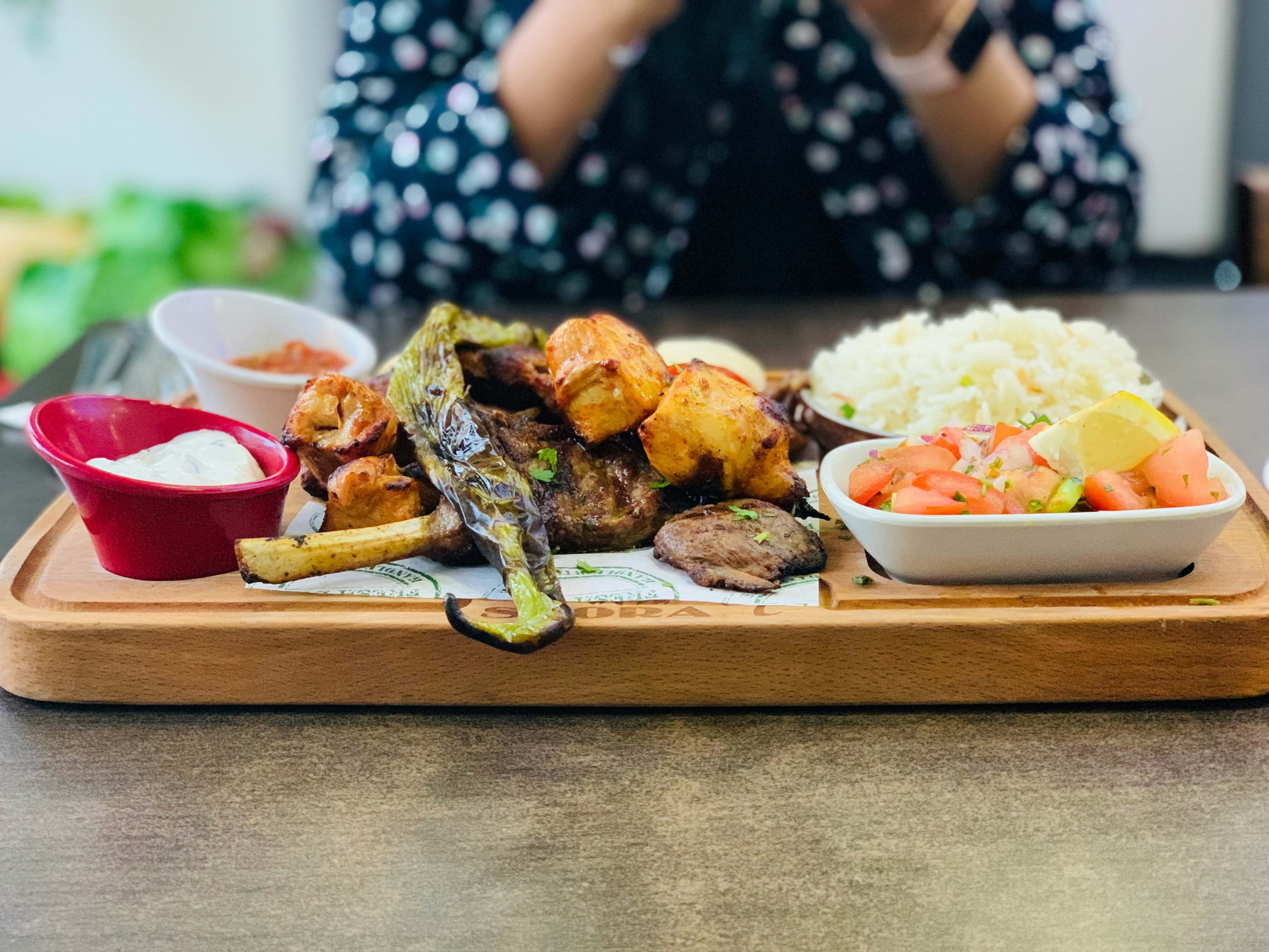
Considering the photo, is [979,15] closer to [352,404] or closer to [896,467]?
[896,467]

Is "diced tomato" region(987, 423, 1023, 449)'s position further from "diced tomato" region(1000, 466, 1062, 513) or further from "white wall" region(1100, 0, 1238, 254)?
"white wall" region(1100, 0, 1238, 254)

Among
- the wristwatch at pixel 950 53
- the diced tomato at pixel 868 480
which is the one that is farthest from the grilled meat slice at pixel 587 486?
the wristwatch at pixel 950 53

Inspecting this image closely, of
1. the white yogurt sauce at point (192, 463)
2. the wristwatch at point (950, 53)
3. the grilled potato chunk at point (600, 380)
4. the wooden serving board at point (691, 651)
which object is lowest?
the wooden serving board at point (691, 651)

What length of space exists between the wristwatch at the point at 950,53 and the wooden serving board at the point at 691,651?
2.37 meters

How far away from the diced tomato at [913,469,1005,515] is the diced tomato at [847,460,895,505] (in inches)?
1.9

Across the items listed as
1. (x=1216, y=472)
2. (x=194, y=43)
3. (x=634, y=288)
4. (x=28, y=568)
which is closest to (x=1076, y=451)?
(x=1216, y=472)

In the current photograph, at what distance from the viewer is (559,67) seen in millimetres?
3596

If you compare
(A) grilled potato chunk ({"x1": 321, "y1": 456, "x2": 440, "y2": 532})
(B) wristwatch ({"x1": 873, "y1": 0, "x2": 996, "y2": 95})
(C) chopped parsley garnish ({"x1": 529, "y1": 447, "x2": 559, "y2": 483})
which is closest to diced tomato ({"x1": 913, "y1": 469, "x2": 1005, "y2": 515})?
(C) chopped parsley garnish ({"x1": 529, "y1": 447, "x2": 559, "y2": 483})

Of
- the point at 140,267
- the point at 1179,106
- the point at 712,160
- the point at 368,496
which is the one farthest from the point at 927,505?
the point at 1179,106

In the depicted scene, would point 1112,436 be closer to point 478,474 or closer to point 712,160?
point 478,474

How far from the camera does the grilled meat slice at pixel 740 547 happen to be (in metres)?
1.60

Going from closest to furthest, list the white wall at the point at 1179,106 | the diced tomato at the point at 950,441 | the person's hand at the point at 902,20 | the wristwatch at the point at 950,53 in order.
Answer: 1. the diced tomato at the point at 950,441
2. the person's hand at the point at 902,20
3. the wristwatch at the point at 950,53
4. the white wall at the point at 1179,106

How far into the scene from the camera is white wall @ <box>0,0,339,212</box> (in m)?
5.39

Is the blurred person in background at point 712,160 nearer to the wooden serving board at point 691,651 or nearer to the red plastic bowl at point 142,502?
the red plastic bowl at point 142,502
